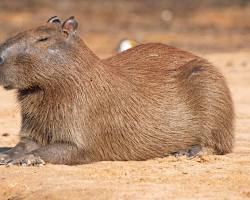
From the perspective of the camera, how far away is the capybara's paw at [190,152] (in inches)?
292

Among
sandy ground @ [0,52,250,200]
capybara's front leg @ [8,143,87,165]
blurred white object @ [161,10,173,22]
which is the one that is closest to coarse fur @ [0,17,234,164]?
capybara's front leg @ [8,143,87,165]

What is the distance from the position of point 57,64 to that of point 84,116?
490mm

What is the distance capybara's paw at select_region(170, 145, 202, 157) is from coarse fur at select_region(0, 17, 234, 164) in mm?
40

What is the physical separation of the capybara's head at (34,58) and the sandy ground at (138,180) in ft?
2.37

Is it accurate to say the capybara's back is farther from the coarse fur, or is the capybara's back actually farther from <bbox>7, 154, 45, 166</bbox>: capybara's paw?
<bbox>7, 154, 45, 166</bbox>: capybara's paw

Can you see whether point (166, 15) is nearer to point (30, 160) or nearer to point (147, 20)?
point (147, 20)

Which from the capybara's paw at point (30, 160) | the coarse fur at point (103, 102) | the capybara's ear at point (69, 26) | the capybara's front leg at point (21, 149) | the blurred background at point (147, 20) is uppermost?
the blurred background at point (147, 20)

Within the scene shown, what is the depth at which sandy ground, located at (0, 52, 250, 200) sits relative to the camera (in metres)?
5.87

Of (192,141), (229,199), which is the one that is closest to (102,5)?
(192,141)

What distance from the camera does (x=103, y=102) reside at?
7.09m

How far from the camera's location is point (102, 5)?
29750mm

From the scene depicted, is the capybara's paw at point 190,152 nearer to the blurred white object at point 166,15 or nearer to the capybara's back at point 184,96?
the capybara's back at point 184,96

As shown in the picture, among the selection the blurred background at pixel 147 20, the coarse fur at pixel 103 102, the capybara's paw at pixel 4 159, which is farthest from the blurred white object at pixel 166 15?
the capybara's paw at pixel 4 159

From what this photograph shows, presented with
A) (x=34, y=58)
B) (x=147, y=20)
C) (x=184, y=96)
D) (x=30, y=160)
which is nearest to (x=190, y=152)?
(x=184, y=96)
